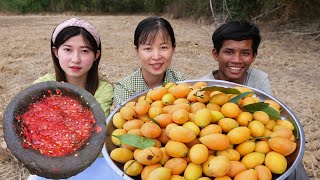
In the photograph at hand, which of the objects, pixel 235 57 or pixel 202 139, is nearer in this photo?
pixel 202 139

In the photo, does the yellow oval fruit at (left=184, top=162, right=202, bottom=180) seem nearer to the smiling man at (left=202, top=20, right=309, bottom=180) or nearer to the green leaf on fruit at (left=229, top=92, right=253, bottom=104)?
the green leaf on fruit at (left=229, top=92, right=253, bottom=104)

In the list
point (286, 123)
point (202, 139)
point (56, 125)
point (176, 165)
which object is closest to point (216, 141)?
point (202, 139)

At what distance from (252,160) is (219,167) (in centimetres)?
17

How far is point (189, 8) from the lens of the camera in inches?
426

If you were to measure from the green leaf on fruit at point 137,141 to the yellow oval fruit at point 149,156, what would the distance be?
36 millimetres

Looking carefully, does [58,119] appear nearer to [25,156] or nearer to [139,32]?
[25,156]

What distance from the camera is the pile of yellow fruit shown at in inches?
48.3

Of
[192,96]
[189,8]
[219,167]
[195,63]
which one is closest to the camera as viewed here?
[219,167]

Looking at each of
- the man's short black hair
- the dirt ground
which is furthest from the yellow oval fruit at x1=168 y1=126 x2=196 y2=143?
the dirt ground

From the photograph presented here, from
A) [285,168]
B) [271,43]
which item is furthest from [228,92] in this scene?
[271,43]

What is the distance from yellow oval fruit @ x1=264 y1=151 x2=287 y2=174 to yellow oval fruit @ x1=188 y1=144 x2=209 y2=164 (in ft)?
0.73

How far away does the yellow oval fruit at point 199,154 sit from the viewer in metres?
1.22

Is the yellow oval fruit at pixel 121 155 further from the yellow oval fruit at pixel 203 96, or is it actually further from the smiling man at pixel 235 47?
the smiling man at pixel 235 47

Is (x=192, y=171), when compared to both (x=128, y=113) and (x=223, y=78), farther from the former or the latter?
(x=223, y=78)
